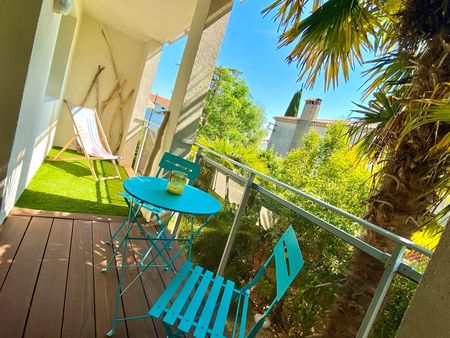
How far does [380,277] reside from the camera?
1.45m

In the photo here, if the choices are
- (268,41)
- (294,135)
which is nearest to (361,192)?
(294,135)

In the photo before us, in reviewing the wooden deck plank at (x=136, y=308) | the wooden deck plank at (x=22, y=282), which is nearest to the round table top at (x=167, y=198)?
the wooden deck plank at (x=136, y=308)

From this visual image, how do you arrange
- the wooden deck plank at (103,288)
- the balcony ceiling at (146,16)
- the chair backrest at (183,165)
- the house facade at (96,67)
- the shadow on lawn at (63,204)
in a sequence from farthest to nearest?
the balcony ceiling at (146,16)
the shadow on lawn at (63,204)
the chair backrest at (183,165)
the house facade at (96,67)
the wooden deck plank at (103,288)

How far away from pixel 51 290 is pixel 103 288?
13.0 inches

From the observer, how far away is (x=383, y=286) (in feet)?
4.35

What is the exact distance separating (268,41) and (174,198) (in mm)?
25431

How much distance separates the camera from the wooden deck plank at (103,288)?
1.81 metres

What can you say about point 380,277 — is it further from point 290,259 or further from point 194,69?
point 194,69

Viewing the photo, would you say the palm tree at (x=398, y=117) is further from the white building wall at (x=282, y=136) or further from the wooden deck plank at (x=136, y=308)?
the white building wall at (x=282, y=136)

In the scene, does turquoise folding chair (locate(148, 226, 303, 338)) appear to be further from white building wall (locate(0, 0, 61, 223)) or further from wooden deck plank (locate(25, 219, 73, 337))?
white building wall (locate(0, 0, 61, 223))

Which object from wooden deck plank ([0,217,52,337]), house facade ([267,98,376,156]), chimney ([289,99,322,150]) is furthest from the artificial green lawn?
chimney ([289,99,322,150])

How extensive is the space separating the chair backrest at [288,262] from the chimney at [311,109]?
49.6 feet

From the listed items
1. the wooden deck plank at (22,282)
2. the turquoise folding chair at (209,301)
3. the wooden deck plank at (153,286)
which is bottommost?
the wooden deck plank at (22,282)

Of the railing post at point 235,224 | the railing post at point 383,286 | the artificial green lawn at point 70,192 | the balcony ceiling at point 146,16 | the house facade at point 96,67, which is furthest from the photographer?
the balcony ceiling at point 146,16
